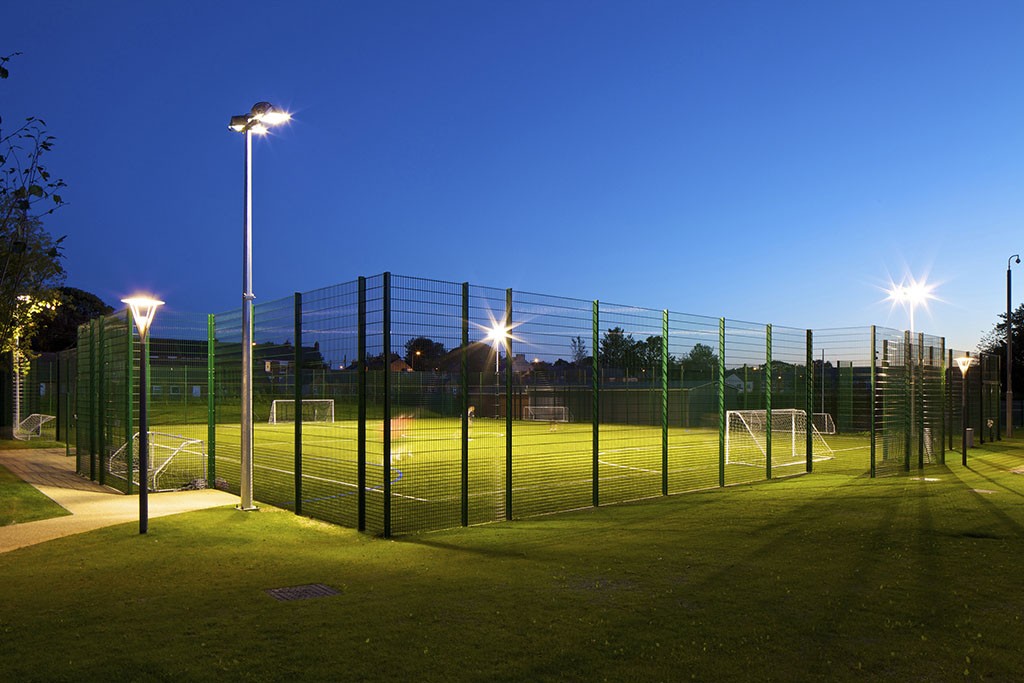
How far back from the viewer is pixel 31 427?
78.2ft

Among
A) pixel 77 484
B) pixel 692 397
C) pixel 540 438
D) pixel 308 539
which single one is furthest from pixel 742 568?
pixel 692 397

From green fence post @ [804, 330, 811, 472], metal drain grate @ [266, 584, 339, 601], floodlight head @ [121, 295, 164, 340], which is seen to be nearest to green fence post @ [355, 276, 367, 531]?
metal drain grate @ [266, 584, 339, 601]

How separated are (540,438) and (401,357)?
15.8 meters

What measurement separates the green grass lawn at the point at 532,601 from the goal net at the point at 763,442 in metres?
9.24

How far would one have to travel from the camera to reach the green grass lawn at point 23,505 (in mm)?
9664

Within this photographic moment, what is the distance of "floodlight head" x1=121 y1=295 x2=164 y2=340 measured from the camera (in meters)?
8.79

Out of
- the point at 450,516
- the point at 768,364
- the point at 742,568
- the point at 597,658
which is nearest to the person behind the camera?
the point at 597,658

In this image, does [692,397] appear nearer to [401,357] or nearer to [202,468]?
[202,468]

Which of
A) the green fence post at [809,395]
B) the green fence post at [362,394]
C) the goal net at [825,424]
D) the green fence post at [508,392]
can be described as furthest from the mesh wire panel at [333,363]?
the goal net at [825,424]

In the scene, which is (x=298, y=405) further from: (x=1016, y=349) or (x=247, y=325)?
(x=1016, y=349)

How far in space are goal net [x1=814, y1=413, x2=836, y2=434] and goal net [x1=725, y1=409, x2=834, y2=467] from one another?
171cm

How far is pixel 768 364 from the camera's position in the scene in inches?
588

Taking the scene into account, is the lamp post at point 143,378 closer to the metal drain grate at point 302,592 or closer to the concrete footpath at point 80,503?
the concrete footpath at point 80,503

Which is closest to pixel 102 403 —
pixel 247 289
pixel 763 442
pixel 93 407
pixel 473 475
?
pixel 93 407
